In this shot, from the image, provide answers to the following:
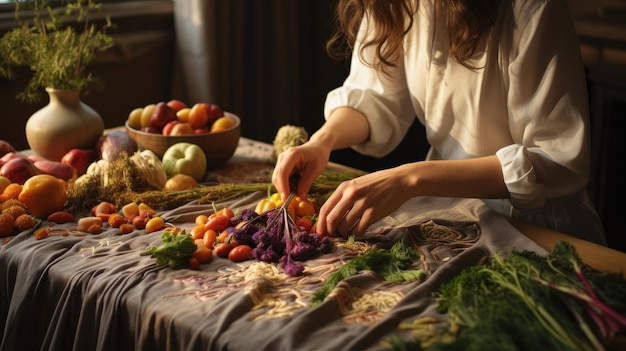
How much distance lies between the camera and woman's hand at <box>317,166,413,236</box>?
1523 millimetres

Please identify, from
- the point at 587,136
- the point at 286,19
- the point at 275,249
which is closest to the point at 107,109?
the point at 286,19

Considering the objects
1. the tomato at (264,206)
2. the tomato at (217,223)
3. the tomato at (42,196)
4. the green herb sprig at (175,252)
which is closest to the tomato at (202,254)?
the green herb sprig at (175,252)

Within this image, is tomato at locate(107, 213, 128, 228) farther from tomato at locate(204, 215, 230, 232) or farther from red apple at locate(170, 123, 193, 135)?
red apple at locate(170, 123, 193, 135)

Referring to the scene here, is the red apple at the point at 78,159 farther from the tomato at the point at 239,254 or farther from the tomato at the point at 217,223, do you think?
the tomato at the point at 239,254

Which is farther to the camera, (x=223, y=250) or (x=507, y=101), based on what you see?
(x=507, y=101)

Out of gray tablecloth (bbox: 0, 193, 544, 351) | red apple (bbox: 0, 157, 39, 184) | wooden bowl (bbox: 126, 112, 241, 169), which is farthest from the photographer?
wooden bowl (bbox: 126, 112, 241, 169)

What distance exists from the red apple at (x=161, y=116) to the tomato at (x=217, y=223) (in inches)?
25.8

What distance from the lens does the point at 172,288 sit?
53.8 inches

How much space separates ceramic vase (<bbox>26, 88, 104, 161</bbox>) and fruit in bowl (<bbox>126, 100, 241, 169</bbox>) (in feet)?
0.43

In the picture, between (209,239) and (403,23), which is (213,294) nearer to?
(209,239)

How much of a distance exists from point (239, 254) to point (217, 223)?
0.16m

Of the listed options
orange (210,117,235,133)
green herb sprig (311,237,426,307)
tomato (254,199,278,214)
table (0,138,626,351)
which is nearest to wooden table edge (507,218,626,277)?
table (0,138,626,351)

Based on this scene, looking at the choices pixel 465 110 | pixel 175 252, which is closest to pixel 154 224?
pixel 175 252

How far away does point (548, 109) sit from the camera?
165 centimetres
